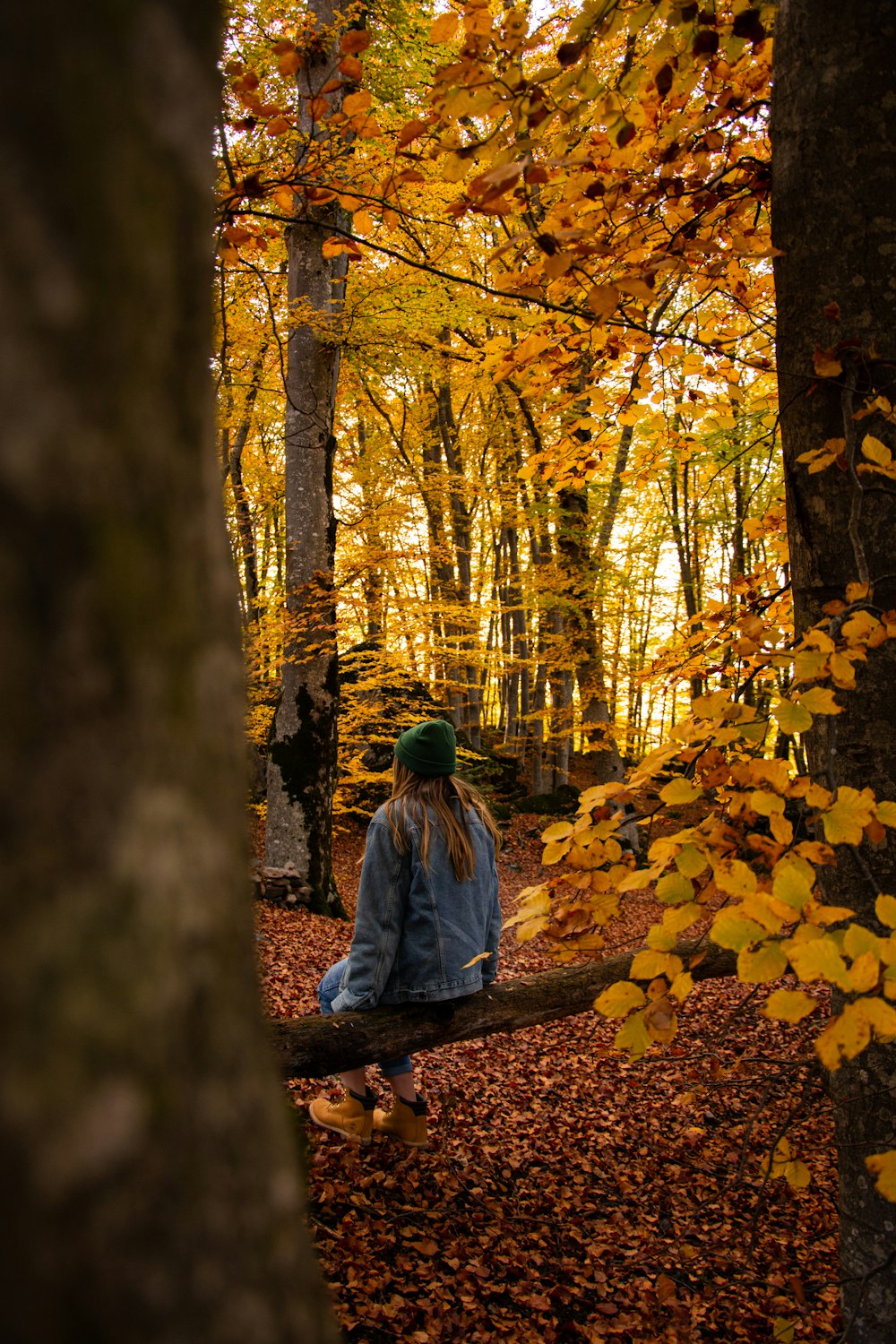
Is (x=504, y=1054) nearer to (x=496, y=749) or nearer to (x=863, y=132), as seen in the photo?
(x=863, y=132)

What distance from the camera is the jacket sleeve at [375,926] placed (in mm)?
3186

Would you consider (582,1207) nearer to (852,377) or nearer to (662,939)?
(662,939)

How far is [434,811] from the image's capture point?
333cm

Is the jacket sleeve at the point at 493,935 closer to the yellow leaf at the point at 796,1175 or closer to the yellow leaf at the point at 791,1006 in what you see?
the yellow leaf at the point at 796,1175

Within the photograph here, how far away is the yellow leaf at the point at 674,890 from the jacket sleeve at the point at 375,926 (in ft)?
5.94

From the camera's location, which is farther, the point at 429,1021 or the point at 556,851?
the point at 429,1021

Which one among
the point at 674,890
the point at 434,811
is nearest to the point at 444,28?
the point at 674,890

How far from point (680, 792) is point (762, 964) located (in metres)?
0.49

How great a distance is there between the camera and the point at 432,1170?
3.40 metres

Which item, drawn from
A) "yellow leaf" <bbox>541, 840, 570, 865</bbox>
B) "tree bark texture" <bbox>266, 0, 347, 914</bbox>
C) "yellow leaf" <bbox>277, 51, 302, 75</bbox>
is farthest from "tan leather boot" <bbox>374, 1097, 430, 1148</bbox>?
"tree bark texture" <bbox>266, 0, 347, 914</bbox>

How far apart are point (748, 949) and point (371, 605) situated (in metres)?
6.93

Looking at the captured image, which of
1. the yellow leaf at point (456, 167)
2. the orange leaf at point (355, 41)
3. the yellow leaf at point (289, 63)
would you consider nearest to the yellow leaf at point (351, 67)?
the orange leaf at point (355, 41)

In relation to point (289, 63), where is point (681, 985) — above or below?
below

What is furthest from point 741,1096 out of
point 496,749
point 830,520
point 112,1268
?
point 496,749
